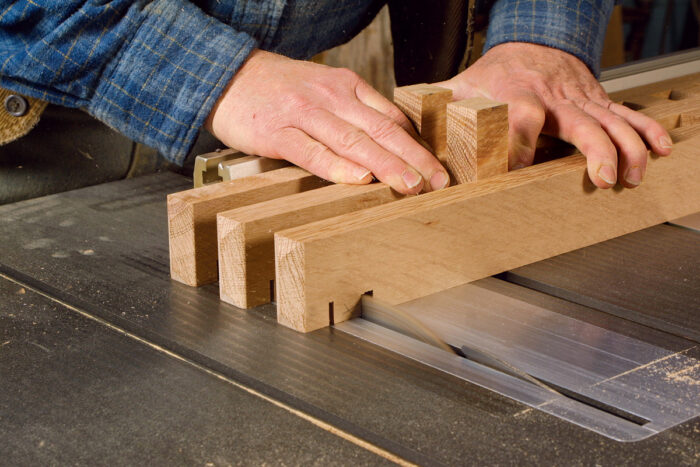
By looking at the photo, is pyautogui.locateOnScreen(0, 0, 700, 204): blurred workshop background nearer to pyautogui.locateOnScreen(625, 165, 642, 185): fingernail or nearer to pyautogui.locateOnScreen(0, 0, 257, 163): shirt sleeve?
pyautogui.locateOnScreen(0, 0, 257, 163): shirt sleeve

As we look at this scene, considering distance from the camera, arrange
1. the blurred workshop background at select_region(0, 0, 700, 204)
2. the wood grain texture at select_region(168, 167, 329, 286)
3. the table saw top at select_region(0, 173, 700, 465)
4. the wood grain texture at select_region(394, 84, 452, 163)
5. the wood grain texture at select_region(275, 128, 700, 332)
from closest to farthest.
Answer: the table saw top at select_region(0, 173, 700, 465) < the wood grain texture at select_region(275, 128, 700, 332) < the wood grain texture at select_region(168, 167, 329, 286) < the wood grain texture at select_region(394, 84, 452, 163) < the blurred workshop background at select_region(0, 0, 700, 204)

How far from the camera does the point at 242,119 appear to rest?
3.74 feet

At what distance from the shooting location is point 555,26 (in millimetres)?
1473

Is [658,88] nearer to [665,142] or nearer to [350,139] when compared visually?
[665,142]

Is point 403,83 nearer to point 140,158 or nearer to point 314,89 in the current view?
point 140,158

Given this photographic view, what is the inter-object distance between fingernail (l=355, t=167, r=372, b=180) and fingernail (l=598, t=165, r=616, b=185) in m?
0.29

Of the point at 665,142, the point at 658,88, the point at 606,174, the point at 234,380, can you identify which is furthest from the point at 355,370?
the point at 658,88

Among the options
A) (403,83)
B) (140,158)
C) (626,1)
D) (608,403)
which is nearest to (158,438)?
(608,403)

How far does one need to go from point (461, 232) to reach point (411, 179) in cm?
9

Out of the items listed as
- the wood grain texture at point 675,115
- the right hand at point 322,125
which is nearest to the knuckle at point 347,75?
the right hand at point 322,125

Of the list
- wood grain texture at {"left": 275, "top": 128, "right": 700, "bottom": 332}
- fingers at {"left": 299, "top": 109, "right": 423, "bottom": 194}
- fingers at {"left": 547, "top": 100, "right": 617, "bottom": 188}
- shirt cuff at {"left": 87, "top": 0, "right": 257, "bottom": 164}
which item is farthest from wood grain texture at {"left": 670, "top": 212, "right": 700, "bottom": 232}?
shirt cuff at {"left": 87, "top": 0, "right": 257, "bottom": 164}

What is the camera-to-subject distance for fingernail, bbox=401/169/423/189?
1008 millimetres

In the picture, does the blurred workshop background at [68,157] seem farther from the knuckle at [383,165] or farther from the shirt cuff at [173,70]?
the knuckle at [383,165]

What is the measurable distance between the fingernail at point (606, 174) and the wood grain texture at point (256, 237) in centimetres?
32
